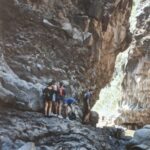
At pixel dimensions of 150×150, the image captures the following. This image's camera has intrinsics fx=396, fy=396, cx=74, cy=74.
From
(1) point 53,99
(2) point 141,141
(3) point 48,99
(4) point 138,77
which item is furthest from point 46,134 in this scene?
(4) point 138,77

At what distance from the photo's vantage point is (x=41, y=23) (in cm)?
2500

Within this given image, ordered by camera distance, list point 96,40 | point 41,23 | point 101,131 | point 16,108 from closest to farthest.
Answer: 1. point 16,108
2. point 101,131
3. point 41,23
4. point 96,40

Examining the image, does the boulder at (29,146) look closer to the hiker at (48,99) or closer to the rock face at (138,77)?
the hiker at (48,99)

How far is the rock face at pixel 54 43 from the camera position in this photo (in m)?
18.8

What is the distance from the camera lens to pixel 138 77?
46.7 meters

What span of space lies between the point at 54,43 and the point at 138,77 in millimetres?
23099

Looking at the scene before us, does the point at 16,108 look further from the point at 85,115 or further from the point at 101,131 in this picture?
the point at 85,115

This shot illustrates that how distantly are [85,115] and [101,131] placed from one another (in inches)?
184

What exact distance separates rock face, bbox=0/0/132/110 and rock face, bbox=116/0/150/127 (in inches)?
471

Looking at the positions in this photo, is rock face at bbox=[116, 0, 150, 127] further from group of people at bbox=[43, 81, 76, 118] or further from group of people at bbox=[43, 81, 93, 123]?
group of people at bbox=[43, 81, 76, 118]

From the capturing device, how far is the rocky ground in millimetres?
13750

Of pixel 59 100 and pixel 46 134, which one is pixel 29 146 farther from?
pixel 59 100

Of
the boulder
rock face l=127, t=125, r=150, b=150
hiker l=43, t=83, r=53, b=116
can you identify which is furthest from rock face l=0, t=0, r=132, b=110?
rock face l=127, t=125, r=150, b=150

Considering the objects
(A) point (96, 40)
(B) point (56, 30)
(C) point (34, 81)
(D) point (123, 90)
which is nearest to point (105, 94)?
(D) point (123, 90)
